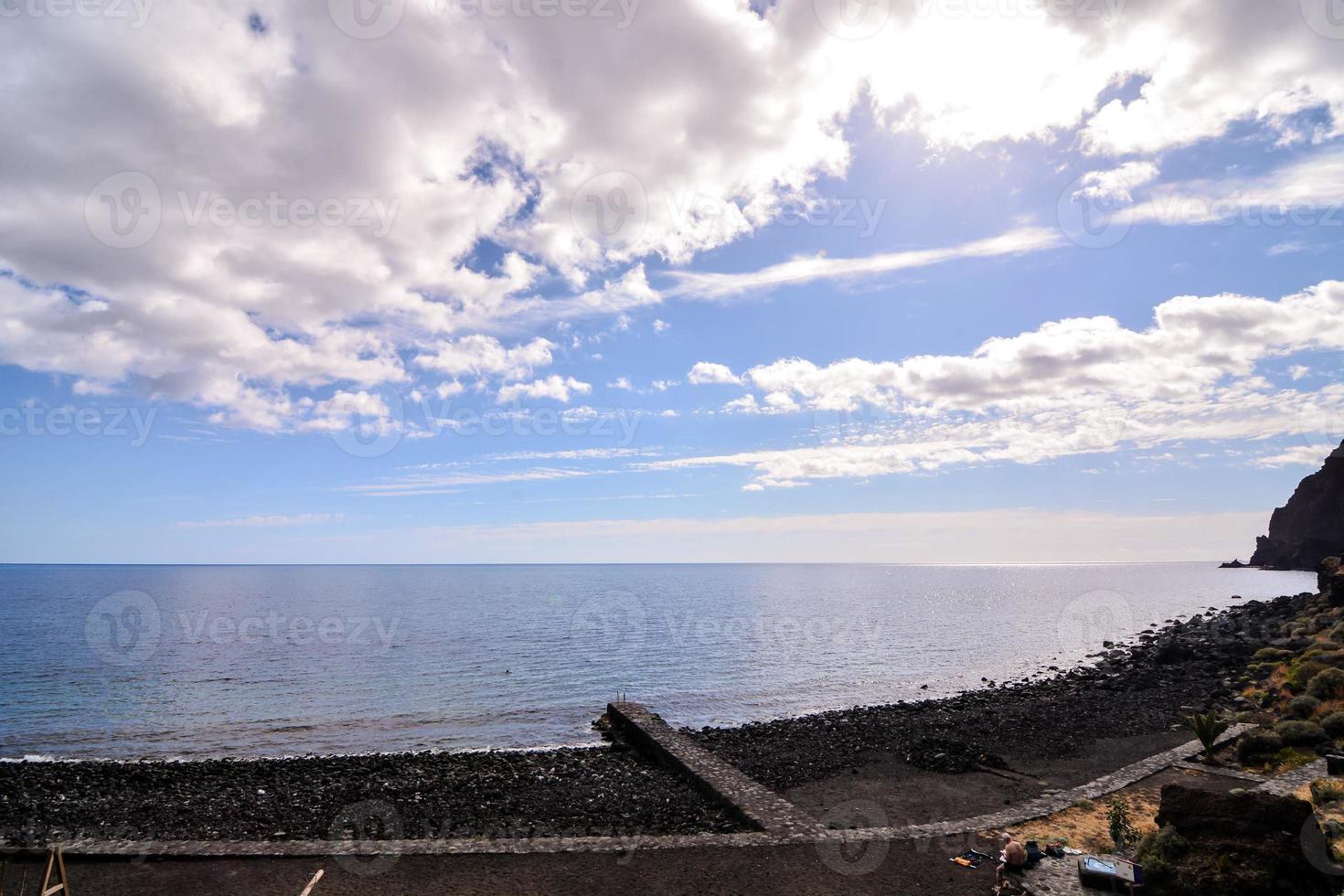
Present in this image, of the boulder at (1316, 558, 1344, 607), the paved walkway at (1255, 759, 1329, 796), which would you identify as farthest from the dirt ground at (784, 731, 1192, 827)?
the boulder at (1316, 558, 1344, 607)

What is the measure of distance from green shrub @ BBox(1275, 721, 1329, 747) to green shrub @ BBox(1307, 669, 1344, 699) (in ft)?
18.5

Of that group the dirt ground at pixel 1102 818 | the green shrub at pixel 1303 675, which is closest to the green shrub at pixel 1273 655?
the green shrub at pixel 1303 675

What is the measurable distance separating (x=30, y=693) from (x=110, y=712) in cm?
975

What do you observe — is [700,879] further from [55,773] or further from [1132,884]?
[55,773]

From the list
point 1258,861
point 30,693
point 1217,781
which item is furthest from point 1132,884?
point 30,693

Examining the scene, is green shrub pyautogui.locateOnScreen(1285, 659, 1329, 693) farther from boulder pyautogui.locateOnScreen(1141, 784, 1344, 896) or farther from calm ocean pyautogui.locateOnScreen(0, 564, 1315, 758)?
boulder pyautogui.locateOnScreen(1141, 784, 1344, 896)

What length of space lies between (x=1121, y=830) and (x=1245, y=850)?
323cm

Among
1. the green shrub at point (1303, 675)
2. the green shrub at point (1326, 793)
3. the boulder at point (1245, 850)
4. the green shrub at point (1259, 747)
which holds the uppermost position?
the boulder at point (1245, 850)

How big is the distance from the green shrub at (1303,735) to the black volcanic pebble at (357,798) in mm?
16298

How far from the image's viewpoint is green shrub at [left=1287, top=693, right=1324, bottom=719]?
22203 millimetres

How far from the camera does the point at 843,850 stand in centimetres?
1335

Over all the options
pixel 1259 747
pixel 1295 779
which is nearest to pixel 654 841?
pixel 1295 779

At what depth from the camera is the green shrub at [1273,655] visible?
38750 millimetres

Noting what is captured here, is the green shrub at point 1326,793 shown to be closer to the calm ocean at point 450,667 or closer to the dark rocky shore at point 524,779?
the dark rocky shore at point 524,779
